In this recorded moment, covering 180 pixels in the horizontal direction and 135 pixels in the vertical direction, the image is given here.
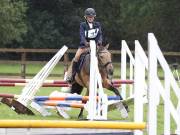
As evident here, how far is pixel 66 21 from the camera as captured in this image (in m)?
57.1

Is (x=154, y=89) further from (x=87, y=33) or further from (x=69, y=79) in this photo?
(x=69, y=79)

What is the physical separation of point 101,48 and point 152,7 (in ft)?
137

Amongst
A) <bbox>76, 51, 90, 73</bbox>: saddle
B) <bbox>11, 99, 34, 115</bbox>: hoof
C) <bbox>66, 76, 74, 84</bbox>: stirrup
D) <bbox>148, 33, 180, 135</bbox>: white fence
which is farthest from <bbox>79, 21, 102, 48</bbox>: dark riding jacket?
<bbox>148, 33, 180, 135</bbox>: white fence

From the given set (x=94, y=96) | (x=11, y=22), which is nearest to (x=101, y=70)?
(x=94, y=96)

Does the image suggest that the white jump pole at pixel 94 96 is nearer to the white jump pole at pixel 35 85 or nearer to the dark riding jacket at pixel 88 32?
the white jump pole at pixel 35 85

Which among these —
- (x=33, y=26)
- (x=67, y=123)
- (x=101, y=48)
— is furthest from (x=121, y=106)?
(x=33, y=26)

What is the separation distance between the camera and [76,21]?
186 ft

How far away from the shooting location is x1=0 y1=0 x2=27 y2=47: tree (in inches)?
1891

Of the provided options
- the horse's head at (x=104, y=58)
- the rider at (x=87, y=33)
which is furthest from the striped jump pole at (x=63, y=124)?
the rider at (x=87, y=33)

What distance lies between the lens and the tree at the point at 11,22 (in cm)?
4803

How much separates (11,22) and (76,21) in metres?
8.80

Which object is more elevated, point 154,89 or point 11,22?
point 11,22

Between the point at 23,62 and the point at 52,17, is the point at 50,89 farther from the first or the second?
the point at 52,17

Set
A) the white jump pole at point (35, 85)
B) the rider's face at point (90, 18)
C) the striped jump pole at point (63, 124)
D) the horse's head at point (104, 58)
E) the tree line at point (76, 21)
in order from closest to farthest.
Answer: the striped jump pole at point (63, 124) → the horse's head at point (104, 58) → the white jump pole at point (35, 85) → the rider's face at point (90, 18) → the tree line at point (76, 21)
